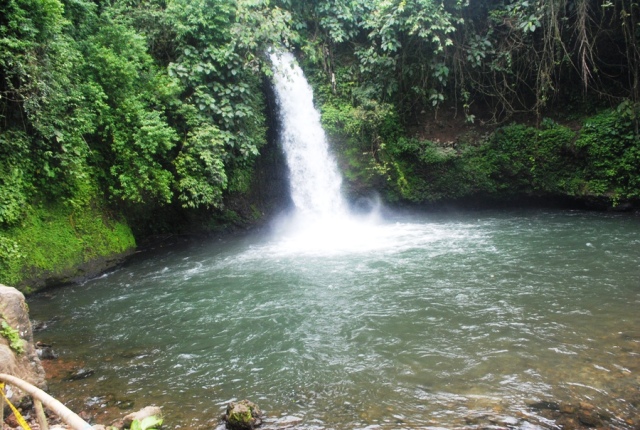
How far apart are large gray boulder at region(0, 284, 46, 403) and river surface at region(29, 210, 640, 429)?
414 mm

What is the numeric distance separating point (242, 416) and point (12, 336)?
2.08 metres

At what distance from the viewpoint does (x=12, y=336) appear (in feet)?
12.3

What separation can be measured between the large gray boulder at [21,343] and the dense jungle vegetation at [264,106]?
344 centimetres

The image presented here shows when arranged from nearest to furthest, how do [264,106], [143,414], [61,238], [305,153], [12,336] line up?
[143,414]
[12,336]
[61,238]
[264,106]
[305,153]

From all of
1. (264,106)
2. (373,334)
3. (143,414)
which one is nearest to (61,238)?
(143,414)

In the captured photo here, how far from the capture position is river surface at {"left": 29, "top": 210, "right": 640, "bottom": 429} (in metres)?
3.70

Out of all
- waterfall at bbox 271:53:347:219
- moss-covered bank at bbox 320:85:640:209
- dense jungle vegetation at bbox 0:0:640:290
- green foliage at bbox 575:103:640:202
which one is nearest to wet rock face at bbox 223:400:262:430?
dense jungle vegetation at bbox 0:0:640:290

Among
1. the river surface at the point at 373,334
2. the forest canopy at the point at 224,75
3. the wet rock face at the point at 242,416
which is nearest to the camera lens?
the wet rock face at the point at 242,416

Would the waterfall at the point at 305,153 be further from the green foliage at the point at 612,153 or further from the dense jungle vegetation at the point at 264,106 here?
the green foliage at the point at 612,153

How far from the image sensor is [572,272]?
655 cm

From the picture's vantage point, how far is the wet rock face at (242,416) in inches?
137

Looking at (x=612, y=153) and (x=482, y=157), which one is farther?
(x=482, y=157)

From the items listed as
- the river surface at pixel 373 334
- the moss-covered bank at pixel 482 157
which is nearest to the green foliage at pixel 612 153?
the moss-covered bank at pixel 482 157

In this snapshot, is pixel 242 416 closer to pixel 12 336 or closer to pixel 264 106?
pixel 12 336
